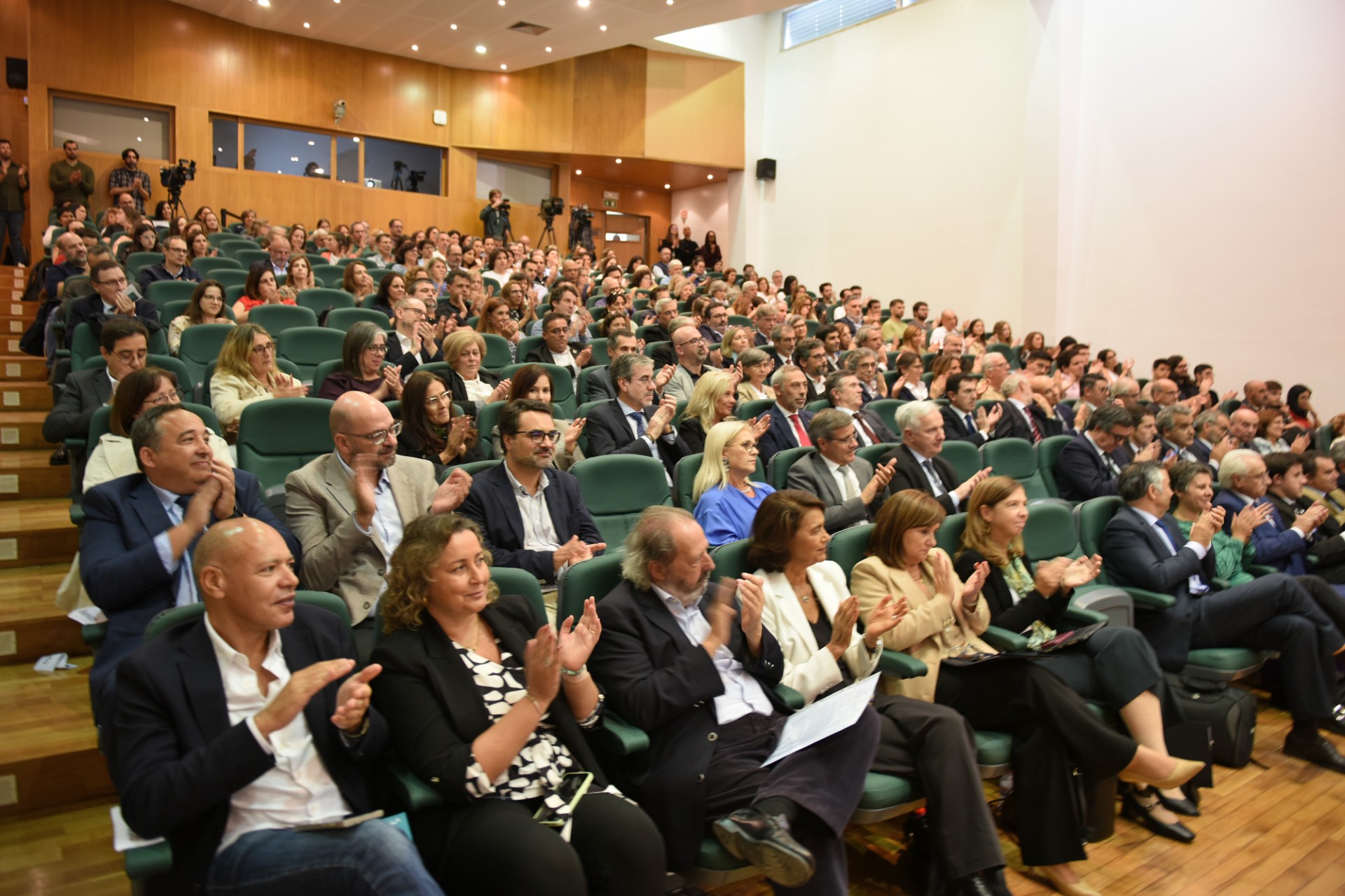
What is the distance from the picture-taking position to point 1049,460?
13.2 feet

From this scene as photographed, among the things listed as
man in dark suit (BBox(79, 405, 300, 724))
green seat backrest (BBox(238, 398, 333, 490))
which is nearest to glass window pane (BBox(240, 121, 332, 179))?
green seat backrest (BBox(238, 398, 333, 490))

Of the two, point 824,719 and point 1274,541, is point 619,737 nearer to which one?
point 824,719

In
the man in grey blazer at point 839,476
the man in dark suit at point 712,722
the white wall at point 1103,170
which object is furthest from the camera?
the white wall at point 1103,170

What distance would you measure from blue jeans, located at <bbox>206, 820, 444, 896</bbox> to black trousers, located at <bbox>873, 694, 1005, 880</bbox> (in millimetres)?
993

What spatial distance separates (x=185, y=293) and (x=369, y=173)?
24.9 feet

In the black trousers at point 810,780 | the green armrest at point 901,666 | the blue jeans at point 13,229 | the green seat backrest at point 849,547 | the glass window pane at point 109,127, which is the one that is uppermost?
the glass window pane at point 109,127

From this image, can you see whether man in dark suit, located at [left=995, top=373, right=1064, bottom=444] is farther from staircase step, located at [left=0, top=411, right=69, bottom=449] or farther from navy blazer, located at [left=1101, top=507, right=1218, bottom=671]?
staircase step, located at [left=0, top=411, right=69, bottom=449]

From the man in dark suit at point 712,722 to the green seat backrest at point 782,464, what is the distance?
1.21 metres

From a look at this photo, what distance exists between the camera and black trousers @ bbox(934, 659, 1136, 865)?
6.73 feet

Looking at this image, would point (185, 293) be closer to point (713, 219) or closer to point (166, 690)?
point (166, 690)

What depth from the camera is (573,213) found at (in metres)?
11.9

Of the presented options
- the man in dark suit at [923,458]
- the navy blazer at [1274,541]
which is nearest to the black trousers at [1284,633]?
the navy blazer at [1274,541]

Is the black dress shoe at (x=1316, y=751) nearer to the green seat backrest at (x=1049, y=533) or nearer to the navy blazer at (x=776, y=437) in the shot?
the green seat backrest at (x=1049, y=533)

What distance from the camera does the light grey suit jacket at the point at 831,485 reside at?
2936mm
